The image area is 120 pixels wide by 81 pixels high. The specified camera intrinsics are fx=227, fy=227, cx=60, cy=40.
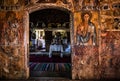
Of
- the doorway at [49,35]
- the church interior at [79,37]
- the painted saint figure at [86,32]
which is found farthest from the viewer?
the doorway at [49,35]

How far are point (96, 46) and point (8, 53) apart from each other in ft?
12.3

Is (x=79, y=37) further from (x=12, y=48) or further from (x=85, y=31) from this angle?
(x=12, y=48)

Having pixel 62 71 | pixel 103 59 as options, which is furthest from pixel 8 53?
pixel 103 59

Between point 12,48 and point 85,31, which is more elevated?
point 85,31

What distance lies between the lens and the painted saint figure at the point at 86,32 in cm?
959

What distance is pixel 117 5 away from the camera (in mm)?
9422

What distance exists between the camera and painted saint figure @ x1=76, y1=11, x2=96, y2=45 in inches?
378

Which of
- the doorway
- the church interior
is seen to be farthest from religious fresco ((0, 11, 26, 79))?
the doorway

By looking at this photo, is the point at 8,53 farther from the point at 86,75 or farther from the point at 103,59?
the point at 103,59

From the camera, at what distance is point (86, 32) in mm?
9617

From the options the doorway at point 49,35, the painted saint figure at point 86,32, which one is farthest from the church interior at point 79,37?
the doorway at point 49,35

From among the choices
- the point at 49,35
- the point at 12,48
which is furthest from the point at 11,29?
the point at 49,35

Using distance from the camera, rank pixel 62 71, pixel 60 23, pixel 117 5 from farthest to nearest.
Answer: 1. pixel 60 23
2. pixel 62 71
3. pixel 117 5

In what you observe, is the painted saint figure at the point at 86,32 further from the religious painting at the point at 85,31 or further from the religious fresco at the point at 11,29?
the religious fresco at the point at 11,29
